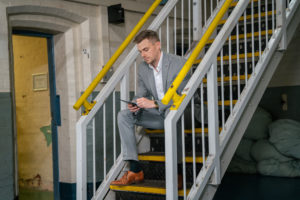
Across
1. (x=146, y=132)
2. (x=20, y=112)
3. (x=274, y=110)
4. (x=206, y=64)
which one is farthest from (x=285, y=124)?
(x=20, y=112)

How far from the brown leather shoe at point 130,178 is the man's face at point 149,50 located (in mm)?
872

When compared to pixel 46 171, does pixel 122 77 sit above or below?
above

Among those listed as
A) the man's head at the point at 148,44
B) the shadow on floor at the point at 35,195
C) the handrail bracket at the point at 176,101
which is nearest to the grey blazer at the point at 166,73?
the man's head at the point at 148,44

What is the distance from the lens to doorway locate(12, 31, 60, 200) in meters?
4.59

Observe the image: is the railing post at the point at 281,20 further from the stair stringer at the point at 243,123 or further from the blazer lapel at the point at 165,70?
the blazer lapel at the point at 165,70

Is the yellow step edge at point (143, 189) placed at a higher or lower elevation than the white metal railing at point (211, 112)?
lower

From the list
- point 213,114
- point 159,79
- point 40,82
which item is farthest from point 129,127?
point 40,82

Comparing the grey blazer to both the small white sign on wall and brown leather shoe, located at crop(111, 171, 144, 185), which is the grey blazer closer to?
brown leather shoe, located at crop(111, 171, 144, 185)

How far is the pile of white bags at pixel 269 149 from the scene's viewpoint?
15.7 ft

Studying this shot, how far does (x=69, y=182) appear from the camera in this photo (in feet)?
13.6

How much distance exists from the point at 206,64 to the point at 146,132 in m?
0.96

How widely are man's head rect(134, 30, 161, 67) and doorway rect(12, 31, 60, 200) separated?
70.8 inches

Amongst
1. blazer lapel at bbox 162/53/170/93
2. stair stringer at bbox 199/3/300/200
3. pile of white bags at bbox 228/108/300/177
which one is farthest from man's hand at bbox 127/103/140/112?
pile of white bags at bbox 228/108/300/177

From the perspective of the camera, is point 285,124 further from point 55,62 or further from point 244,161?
point 55,62
